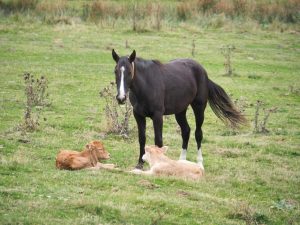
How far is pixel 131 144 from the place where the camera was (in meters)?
12.8

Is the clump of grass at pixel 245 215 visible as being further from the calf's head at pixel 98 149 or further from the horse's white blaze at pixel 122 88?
the calf's head at pixel 98 149

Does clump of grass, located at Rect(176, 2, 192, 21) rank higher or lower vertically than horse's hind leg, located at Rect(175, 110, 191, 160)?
higher

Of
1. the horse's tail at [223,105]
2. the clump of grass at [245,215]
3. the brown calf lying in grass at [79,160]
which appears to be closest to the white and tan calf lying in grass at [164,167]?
the brown calf lying in grass at [79,160]

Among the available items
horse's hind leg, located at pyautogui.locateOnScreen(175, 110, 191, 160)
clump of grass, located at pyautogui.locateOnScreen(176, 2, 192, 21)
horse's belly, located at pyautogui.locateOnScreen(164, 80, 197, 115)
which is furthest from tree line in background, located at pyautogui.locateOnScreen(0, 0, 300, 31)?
horse's belly, located at pyautogui.locateOnScreen(164, 80, 197, 115)

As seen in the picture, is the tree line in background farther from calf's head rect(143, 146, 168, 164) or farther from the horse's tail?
calf's head rect(143, 146, 168, 164)

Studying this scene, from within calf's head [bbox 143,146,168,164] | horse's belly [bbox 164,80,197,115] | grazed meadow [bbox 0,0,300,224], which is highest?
horse's belly [bbox 164,80,197,115]

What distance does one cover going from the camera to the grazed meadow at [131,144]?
305 inches

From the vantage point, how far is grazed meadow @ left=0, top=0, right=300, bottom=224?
776cm

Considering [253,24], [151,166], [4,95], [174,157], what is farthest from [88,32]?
[151,166]

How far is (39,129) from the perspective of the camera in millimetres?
13336

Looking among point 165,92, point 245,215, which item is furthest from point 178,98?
point 245,215

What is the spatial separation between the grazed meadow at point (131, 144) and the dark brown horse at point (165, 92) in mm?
744

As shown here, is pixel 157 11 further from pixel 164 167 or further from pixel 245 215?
pixel 245 215

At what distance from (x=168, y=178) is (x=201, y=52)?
692 inches
